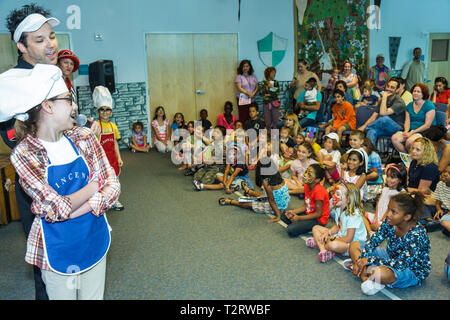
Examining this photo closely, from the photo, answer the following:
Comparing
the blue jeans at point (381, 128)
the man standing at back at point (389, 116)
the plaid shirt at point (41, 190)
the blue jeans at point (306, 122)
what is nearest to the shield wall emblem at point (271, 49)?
the blue jeans at point (306, 122)

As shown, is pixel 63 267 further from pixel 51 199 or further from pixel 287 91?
pixel 287 91

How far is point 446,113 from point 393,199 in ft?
10.7

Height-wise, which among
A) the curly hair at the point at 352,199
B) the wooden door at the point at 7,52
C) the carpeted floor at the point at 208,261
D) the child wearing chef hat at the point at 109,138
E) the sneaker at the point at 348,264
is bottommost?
the carpeted floor at the point at 208,261

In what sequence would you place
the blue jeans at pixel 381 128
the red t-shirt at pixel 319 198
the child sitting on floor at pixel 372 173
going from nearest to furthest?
the red t-shirt at pixel 319 198, the child sitting on floor at pixel 372 173, the blue jeans at pixel 381 128

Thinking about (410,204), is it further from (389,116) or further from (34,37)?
(389,116)

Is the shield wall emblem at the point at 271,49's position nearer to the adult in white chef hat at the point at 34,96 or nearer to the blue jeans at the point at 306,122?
the blue jeans at the point at 306,122

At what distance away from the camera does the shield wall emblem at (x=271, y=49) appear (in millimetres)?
7910

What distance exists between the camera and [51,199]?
4.38 feet

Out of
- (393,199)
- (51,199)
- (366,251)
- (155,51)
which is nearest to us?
(51,199)

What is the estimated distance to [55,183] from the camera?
1402 millimetres

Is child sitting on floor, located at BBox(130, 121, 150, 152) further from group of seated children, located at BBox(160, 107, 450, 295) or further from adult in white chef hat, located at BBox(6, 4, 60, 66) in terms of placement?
adult in white chef hat, located at BBox(6, 4, 60, 66)

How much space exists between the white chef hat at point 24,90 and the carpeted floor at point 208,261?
162cm

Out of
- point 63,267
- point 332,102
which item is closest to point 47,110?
point 63,267

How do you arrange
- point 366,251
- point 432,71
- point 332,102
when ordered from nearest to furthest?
point 366,251, point 332,102, point 432,71
